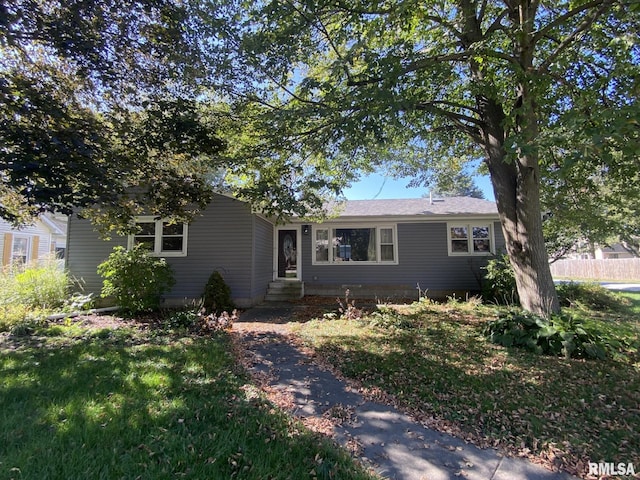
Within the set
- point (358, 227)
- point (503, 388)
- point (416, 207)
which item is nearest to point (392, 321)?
point (503, 388)

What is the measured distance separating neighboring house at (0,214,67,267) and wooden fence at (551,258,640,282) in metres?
30.5

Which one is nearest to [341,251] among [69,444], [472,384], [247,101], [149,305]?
[149,305]

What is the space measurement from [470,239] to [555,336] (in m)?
7.04

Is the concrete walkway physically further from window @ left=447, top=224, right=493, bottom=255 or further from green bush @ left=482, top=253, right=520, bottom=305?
window @ left=447, top=224, right=493, bottom=255

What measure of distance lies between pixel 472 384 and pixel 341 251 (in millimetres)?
8804

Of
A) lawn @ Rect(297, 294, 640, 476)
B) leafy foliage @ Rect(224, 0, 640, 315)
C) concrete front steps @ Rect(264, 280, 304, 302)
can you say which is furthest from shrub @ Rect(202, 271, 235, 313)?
leafy foliage @ Rect(224, 0, 640, 315)

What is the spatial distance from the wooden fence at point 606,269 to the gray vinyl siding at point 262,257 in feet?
64.4

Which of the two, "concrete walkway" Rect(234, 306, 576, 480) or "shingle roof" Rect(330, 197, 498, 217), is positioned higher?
"shingle roof" Rect(330, 197, 498, 217)

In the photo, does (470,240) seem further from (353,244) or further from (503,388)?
(503,388)

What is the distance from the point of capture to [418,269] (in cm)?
1197

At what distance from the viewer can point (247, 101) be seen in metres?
5.92

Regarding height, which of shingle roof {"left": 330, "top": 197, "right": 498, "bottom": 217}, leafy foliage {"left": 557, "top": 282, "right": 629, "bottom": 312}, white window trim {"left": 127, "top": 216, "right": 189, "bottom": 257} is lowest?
leafy foliage {"left": 557, "top": 282, "right": 629, "bottom": 312}

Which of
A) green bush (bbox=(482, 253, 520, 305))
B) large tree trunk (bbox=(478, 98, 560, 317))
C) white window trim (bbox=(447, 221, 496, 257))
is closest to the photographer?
large tree trunk (bbox=(478, 98, 560, 317))

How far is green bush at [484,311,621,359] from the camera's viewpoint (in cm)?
487
